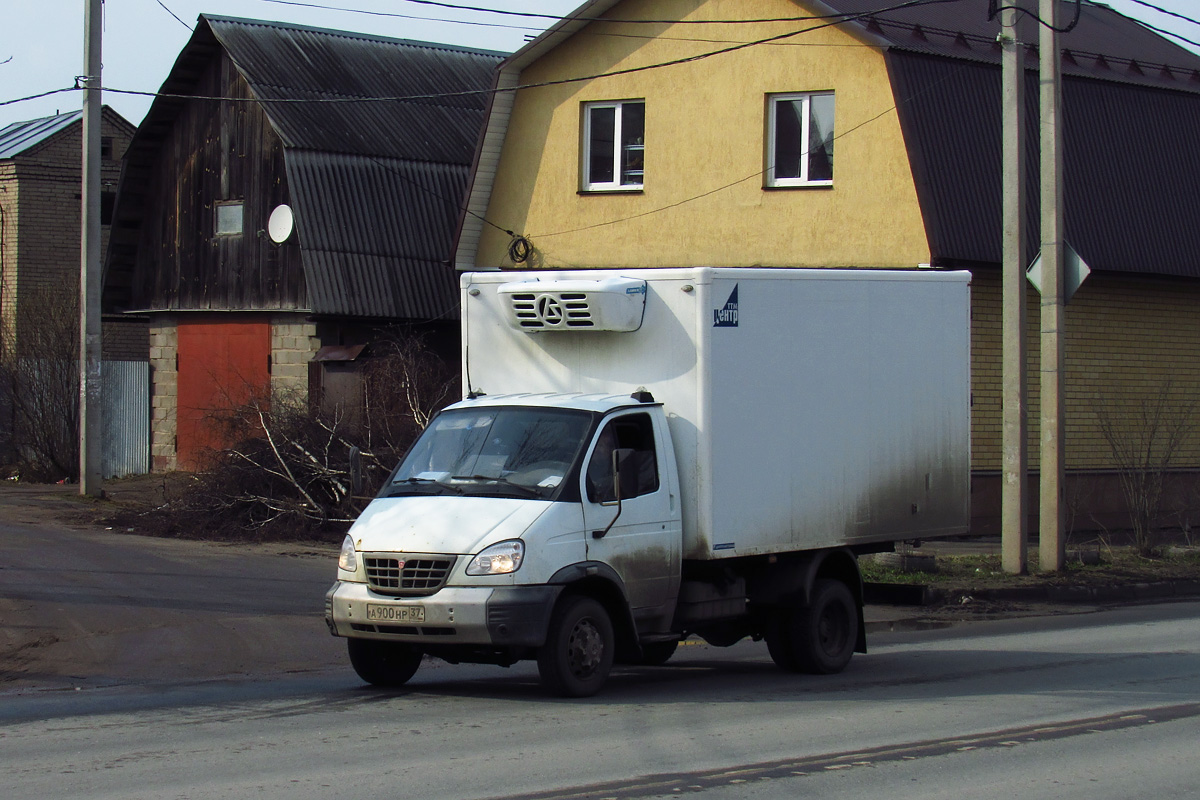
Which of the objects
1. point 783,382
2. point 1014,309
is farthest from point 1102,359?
point 783,382

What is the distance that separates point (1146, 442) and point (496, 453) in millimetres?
14871

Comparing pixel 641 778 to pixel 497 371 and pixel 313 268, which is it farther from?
pixel 313 268

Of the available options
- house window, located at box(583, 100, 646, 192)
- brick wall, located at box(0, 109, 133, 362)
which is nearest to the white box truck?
house window, located at box(583, 100, 646, 192)

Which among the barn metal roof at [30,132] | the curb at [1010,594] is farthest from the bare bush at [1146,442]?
the barn metal roof at [30,132]

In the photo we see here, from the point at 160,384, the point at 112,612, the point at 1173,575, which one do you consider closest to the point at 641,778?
the point at 112,612

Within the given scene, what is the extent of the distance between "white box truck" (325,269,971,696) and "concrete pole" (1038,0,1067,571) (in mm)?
4790

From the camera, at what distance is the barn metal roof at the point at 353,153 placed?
85.8ft

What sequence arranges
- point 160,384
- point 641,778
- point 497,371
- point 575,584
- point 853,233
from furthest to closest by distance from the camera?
point 160,384, point 853,233, point 497,371, point 575,584, point 641,778

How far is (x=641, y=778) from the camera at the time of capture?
7234mm

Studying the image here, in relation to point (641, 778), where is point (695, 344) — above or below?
above

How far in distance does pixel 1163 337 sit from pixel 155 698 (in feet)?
58.3

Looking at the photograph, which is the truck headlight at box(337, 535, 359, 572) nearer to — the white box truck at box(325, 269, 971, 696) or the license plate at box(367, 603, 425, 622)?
the white box truck at box(325, 269, 971, 696)

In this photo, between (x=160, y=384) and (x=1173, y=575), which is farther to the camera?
(x=160, y=384)

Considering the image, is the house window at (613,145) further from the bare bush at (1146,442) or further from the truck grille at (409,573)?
the truck grille at (409,573)
